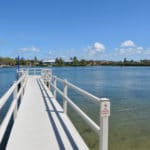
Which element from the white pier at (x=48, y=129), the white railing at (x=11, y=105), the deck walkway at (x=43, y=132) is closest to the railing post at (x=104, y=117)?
the white pier at (x=48, y=129)

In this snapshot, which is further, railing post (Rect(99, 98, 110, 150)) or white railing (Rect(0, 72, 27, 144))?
white railing (Rect(0, 72, 27, 144))

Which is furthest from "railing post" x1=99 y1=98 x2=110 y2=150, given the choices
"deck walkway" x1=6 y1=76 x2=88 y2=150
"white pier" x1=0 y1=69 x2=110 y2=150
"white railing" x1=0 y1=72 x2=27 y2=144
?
"white railing" x1=0 y1=72 x2=27 y2=144

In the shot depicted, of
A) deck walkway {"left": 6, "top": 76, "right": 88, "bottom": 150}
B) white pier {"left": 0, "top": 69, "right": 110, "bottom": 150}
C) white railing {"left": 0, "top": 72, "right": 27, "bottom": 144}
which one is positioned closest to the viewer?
white pier {"left": 0, "top": 69, "right": 110, "bottom": 150}

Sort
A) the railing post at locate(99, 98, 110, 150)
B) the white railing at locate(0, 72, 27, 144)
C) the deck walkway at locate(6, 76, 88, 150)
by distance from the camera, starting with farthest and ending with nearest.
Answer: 1. the deck walkway at locate(6, 76, 88, 150)
2. the white railing at locate(0, 72, 27, 144)
3. the railing post at locate(99, 98, 110, 150)

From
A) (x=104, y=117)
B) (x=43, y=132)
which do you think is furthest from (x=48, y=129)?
(x=104, y=117)

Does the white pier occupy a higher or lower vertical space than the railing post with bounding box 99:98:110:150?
lower

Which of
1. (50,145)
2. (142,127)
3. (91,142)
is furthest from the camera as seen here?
(142,127)

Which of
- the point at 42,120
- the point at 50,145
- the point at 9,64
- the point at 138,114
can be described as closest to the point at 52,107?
the point at 42,120

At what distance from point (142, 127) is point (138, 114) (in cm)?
301

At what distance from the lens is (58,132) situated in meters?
6.05

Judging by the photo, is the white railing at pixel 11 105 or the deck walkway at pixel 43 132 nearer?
the white railing at pixel 11 105

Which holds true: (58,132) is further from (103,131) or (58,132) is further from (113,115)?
(113,115)

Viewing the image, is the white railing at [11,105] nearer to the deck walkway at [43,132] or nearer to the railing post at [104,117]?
the deck walkway at [43,132]

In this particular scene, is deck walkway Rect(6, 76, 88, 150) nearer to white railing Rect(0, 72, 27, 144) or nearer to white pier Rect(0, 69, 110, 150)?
white pier Rect(0, 69, 110, 150)
